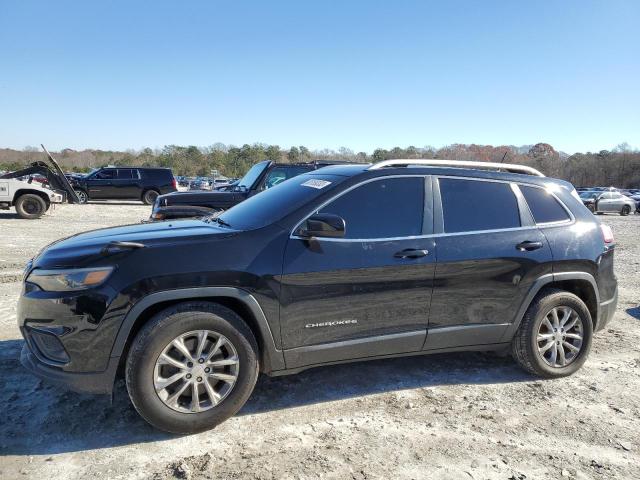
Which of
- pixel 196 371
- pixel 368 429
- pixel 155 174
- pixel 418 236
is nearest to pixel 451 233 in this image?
pixel 418 236

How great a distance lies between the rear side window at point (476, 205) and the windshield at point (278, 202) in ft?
2.94

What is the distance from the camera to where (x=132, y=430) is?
3041 mm

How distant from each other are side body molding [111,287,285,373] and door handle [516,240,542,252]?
215cm

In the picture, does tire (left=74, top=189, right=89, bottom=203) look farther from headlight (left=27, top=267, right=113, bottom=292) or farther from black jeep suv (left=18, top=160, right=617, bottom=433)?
headlight (left=27, top=267, right=113, bottom=292)

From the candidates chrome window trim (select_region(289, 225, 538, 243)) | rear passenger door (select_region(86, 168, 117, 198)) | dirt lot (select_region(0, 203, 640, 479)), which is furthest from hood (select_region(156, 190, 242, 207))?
rear passenger door (select_region(86, 168, 117, 198))

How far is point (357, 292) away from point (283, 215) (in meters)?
0.78

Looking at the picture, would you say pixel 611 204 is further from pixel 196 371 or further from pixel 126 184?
pixel 196 371

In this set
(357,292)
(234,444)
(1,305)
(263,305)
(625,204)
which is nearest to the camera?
(234,444)

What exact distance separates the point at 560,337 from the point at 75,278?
382cm

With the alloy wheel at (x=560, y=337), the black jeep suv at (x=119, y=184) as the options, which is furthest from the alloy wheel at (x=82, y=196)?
the alloy wheel at (x=560, y=337)

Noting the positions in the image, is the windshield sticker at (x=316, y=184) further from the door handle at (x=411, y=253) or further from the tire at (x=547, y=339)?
the tire at (x=547, y=339)

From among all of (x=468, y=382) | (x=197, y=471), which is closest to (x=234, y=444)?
(x=197, y=471)

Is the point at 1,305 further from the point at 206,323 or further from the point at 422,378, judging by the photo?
the point at 422,378

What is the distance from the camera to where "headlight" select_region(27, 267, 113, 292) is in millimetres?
2846
